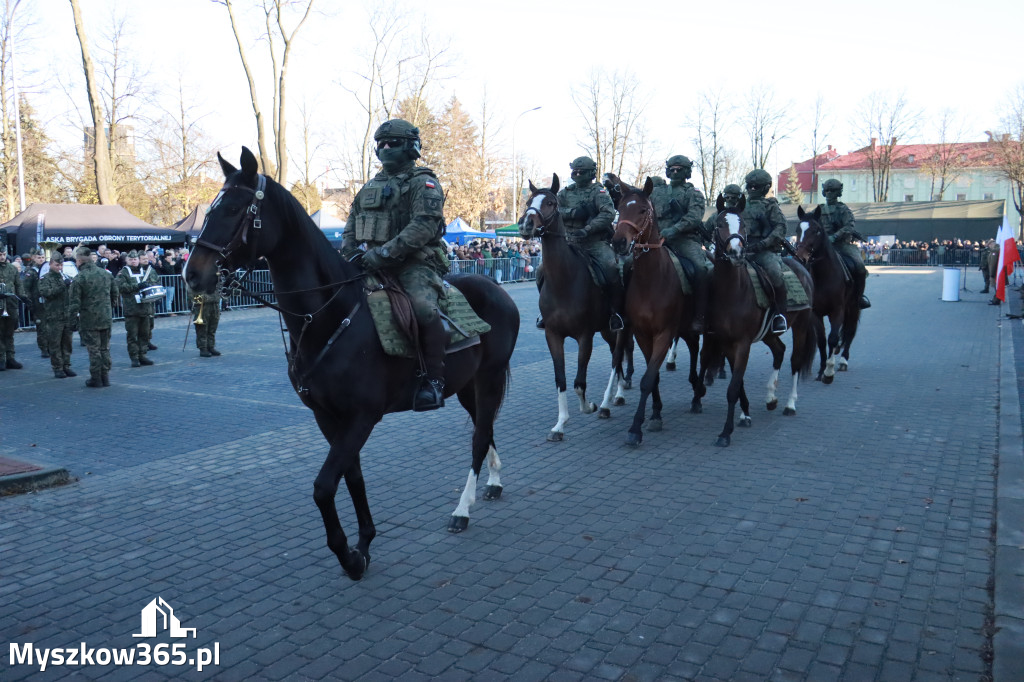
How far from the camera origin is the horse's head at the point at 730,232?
27.8 ft

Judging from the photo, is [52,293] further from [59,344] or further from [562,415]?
[562,415]

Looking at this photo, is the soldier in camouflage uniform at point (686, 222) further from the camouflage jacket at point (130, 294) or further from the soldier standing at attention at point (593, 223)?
the camouflage jacket at point (130, 294)

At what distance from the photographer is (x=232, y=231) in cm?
449

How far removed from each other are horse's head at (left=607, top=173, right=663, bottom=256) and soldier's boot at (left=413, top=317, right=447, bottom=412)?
3.34 metres

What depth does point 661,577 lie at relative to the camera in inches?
200

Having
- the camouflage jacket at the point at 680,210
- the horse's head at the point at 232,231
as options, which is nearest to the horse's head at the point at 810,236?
the camouflage jacket at the point at 680,210

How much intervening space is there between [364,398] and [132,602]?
176 cm

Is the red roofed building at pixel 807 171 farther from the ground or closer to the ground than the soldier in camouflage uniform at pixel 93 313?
farther from the ground

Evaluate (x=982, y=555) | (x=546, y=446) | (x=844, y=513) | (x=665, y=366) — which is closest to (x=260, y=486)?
(x=546, y=446)

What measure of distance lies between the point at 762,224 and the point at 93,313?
384 inches

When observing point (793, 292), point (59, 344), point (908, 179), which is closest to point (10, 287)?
point (59, 344)

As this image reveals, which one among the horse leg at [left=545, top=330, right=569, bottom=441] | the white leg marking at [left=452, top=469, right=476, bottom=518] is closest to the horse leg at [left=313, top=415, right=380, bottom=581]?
the white leg marking at [left=452, top=469, right=476, bottom=518]

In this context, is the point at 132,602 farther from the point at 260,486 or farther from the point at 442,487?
the point at 442,487

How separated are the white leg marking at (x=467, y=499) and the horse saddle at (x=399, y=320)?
40.3 inches
